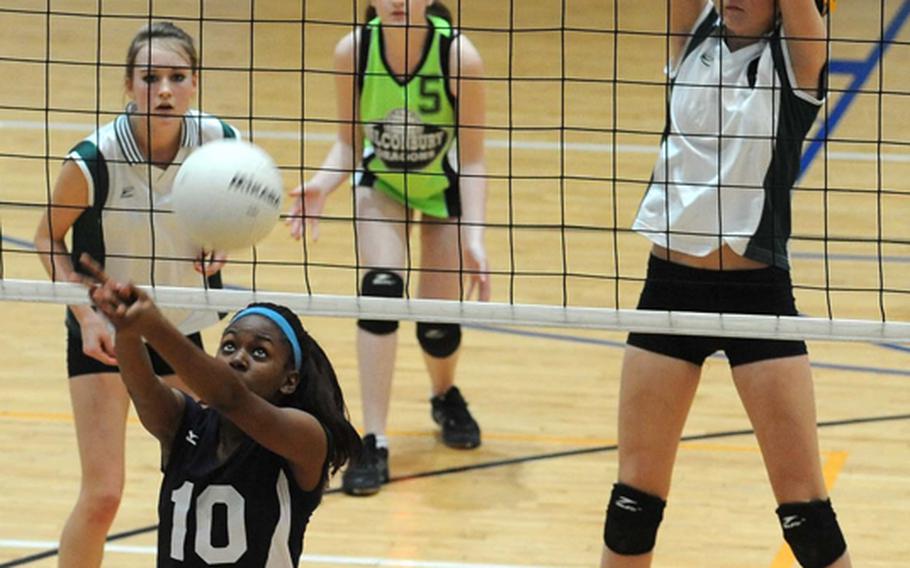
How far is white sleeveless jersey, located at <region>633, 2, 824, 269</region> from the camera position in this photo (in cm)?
491

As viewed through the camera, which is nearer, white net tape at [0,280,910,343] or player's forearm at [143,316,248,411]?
player's forearm at [143,316,248,411]

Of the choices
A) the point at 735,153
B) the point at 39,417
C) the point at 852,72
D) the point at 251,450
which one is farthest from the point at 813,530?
the point at 852,72

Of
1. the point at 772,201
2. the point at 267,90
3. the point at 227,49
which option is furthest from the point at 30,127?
the point at 772,201

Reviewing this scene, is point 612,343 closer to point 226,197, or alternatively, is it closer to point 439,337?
point 439,337

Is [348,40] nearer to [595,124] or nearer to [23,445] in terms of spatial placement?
[23,445]

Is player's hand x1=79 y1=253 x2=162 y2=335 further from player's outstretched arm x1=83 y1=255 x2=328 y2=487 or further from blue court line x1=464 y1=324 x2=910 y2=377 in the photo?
blue court line x1=464 y1=324 x2=910 y2=377

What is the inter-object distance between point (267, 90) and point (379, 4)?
6.82 metres

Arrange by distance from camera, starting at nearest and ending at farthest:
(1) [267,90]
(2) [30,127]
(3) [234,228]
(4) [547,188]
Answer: (3) [234,228] → (4) [547,188] → (2) [30,127] → (1) [267,90]

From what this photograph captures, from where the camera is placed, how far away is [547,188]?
1136 cm

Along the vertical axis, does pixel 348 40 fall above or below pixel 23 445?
above

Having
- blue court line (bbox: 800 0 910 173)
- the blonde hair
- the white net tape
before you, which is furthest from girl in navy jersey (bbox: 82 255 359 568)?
blue court line (bbox: 800 0 910 173)

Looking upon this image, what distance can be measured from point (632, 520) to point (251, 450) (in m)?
1.31

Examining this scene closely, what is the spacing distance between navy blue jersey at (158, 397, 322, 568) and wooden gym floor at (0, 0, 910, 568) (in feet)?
4.04

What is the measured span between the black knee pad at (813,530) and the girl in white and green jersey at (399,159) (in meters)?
2.25
